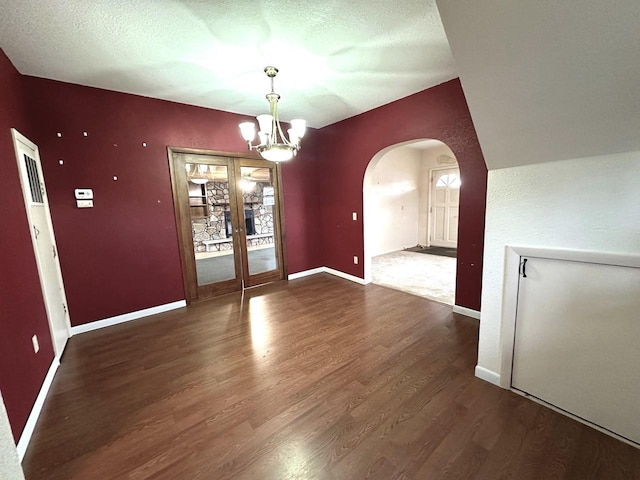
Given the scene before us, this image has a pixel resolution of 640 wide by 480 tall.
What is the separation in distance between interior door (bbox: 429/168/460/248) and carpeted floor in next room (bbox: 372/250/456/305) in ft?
3.63

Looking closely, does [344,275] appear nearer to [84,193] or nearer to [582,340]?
[582,340]

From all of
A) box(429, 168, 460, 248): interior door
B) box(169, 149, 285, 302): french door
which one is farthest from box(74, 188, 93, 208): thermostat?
box(429, 168, 460, 248): interior door

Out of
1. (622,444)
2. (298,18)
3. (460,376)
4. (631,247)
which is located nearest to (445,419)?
(460,376)

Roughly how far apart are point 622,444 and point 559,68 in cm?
202

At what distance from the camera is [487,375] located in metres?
1.94

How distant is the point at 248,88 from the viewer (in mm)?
2932

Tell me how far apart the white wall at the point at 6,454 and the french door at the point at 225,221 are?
2.78 meters

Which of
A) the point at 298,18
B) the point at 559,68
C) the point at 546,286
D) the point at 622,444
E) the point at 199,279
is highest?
the point at 298,18

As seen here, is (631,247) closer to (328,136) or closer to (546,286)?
(546,286)

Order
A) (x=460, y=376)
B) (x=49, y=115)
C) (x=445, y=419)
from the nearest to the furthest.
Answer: (x=445, y=419)
(x=460, y=376)
(x=49, y=115)

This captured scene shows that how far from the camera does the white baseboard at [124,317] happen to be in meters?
2.93

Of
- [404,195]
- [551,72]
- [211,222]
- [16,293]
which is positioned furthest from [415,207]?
[16,293]

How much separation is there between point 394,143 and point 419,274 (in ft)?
7.80

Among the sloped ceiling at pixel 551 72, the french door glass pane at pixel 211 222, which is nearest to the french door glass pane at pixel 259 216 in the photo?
the french door glass pane at pixel 211 222
